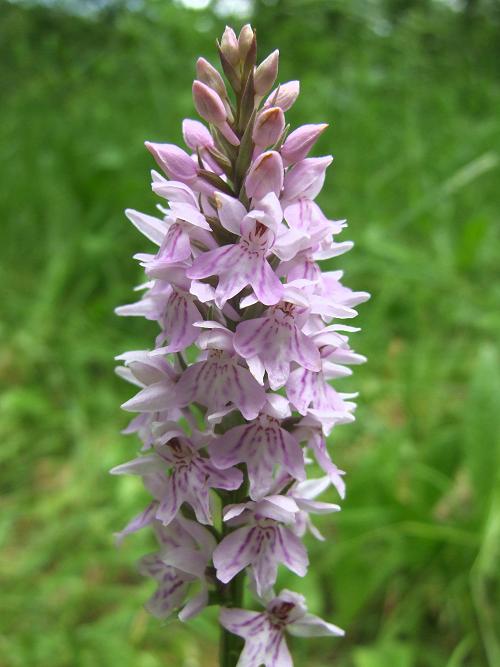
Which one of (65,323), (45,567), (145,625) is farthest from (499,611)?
(65,323)

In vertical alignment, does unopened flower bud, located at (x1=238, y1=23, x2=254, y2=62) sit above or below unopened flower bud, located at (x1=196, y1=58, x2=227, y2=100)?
above

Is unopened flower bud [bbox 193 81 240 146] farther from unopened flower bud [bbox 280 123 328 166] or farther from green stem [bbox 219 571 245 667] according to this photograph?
green stem [bbox 219 571 245 667]

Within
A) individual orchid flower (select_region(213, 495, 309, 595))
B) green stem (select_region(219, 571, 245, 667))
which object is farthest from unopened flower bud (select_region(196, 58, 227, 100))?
green stem (select_region(219, 571, 245, 667))

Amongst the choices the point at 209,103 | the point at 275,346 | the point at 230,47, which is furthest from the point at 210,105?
the point at 275,346

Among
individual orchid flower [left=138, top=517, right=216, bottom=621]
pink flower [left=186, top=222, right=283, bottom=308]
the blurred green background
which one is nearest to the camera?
pink flower [left=186, top=222, right=283, bottom=308]

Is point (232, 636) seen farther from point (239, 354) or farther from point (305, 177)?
point (305, 177)

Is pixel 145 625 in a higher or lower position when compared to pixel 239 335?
lower

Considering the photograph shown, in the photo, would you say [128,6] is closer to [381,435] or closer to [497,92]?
[497,92]
